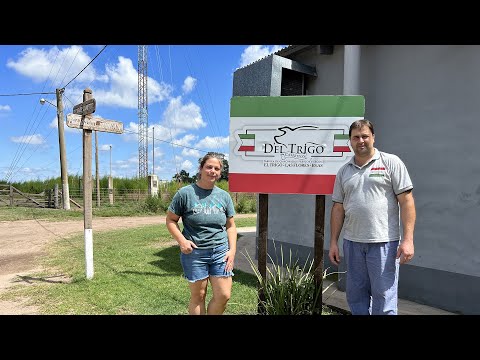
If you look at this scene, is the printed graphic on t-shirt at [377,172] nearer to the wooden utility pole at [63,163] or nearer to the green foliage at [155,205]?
the green foliage at [155,205]

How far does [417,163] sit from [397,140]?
42 cm

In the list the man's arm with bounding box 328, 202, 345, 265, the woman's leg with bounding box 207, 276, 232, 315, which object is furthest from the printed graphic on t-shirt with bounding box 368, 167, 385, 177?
the woman's leg with bounding box 207, 276, 232, 315

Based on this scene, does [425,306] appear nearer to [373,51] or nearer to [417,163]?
[417,163]

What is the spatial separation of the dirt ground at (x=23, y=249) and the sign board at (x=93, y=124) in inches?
97.9

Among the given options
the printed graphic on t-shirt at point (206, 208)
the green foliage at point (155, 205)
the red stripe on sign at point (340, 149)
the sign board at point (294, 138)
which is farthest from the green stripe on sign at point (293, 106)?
the green foliage at point (155, 205)

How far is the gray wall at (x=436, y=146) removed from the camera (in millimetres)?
3959

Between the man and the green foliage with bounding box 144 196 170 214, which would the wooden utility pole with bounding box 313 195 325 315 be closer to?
the man

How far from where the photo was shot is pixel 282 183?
3.32m

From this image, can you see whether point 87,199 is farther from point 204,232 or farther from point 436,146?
point 436,146

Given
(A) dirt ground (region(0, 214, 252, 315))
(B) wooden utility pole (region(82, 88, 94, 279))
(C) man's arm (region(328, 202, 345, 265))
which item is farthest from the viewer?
(B) wooden utility pole (region(82, 88, 94, 279))

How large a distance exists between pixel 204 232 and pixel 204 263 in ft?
0.90

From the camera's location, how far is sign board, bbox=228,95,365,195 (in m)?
3.19

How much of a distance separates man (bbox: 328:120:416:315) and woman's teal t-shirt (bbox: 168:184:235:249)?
1.06 metres

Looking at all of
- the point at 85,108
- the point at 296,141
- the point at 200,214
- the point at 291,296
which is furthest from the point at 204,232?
the point at 85,108
